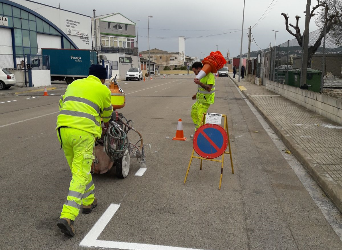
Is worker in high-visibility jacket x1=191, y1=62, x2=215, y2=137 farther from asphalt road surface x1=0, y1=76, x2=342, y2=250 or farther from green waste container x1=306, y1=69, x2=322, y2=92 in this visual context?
green waste container x1=306, y1=69, x2=322, y2=92

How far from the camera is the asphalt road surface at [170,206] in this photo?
366cm

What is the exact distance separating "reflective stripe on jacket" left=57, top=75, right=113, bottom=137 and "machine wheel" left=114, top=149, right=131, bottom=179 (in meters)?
1.46

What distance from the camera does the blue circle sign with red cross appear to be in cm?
540

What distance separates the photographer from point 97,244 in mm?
3555

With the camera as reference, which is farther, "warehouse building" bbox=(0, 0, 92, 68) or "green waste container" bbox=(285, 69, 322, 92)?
"warehouse building" bbox=(0, 0, 92, 68)

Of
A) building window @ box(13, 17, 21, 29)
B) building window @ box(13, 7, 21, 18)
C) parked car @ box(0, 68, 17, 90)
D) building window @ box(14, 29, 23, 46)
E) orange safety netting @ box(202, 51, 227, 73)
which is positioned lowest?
parked car @ box(0, 68, 17, 90)

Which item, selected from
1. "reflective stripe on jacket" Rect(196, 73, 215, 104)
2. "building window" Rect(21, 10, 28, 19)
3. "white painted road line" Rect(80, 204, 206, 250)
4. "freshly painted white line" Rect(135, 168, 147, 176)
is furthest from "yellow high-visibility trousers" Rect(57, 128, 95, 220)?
"building window" Rect(21, 10, 28, 19)

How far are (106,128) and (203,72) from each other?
107 inches

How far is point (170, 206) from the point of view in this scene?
4.53 metres

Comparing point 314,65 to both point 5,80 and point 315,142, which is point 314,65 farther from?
point 5,80

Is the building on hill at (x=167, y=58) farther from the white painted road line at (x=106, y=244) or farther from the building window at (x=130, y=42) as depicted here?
the white painted road line at (x=106, y=244)

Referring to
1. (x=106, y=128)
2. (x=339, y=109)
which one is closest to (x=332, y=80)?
(x=339, y=109)

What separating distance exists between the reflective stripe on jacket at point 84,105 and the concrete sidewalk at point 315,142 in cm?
325

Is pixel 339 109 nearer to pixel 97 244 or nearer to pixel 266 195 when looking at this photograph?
pixel 266 195
